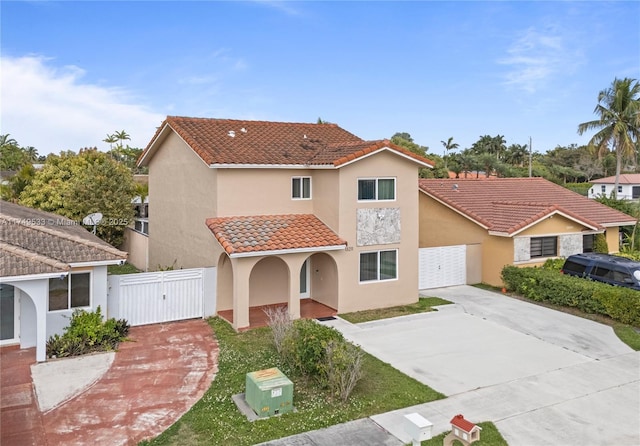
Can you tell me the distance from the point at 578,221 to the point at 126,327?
2144 cm

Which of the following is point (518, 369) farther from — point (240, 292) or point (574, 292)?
point (240, 292)

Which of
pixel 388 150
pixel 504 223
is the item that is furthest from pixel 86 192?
pixel 504 223

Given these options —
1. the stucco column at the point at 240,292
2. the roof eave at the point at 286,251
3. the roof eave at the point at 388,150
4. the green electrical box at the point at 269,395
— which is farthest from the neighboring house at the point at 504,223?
the green electrical box at the point at 269,395

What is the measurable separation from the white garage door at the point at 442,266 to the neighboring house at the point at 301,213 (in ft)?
10.1

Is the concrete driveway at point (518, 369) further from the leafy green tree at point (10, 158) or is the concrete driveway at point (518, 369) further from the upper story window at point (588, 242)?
the leafy green tree at point (10, 158)

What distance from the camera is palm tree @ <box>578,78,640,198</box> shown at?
42094 millimetres

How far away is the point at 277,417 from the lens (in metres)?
10.2

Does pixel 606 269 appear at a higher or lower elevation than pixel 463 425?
higher

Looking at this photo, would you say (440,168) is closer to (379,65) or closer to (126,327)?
(379,65)

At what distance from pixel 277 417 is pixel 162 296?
8451 millimetres

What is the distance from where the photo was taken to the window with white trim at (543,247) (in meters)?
23.7

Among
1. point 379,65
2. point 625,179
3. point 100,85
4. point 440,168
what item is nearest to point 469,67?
point 379,65

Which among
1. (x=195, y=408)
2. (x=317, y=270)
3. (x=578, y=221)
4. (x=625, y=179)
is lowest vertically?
(x=195, y=408)

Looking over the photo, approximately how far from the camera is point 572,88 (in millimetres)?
30141
